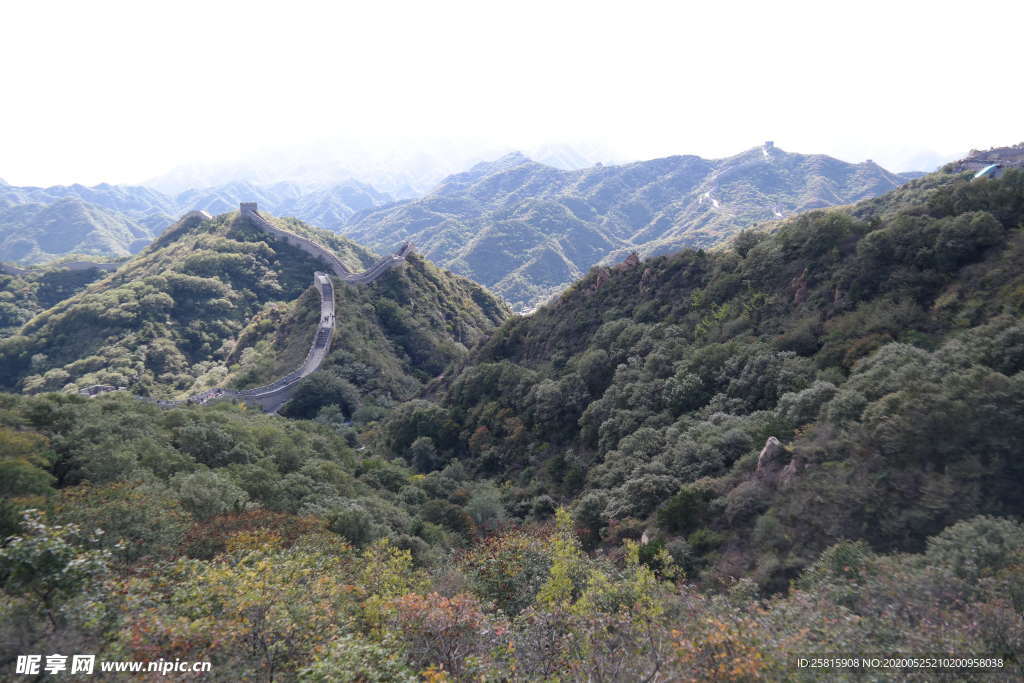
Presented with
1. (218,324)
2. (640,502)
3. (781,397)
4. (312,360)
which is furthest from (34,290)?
(781,397)

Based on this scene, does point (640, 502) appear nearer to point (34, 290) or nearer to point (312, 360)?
point (312, 360)

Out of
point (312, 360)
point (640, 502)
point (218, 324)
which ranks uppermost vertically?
point (640, 502)

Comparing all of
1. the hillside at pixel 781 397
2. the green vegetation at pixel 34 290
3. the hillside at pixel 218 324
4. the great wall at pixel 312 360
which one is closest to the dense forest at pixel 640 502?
the hillside at pixel 781 397

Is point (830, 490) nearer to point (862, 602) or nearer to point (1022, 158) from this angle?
point (862, 602)

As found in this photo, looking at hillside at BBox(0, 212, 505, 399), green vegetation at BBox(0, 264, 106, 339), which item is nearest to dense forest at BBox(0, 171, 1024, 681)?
hillside at BBox(0, 212, 505, 399)

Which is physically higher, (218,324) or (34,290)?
(218,324)

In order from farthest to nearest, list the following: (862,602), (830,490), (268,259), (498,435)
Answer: (268,259) → (498,435) → (830,490) → (862,602)

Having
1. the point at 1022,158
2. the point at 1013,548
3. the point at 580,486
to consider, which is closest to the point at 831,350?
the point at 580,486

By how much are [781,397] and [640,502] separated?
784cm

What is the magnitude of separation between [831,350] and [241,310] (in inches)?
3586

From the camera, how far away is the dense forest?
9.46 m

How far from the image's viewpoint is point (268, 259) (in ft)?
336

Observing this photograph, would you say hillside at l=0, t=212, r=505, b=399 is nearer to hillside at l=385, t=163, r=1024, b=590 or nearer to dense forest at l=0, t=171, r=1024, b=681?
hillside at l=385, t=163, r=1024, b=590

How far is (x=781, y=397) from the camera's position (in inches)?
945
